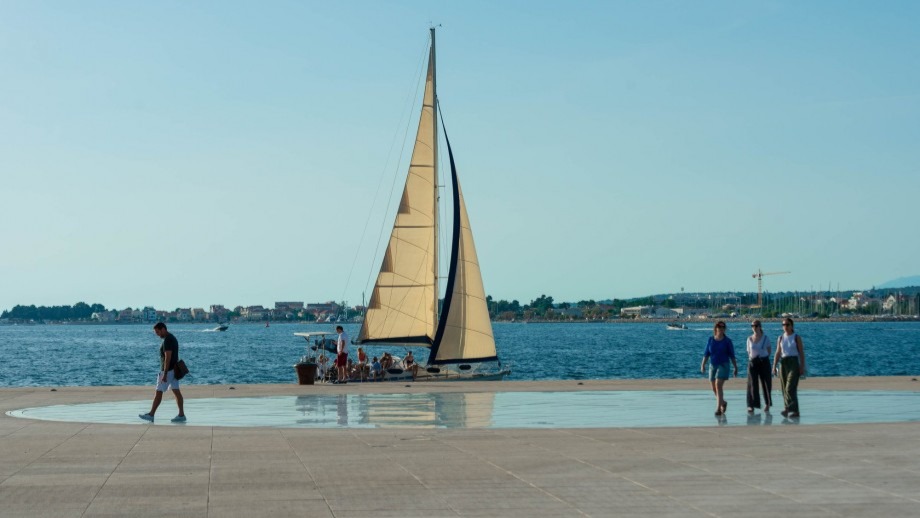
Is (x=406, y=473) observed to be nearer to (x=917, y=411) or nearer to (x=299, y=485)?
(x=299, y=485)

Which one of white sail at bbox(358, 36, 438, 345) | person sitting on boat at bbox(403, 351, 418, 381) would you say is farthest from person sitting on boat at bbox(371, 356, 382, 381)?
white sail at bbox(358, 36, 438, 345)

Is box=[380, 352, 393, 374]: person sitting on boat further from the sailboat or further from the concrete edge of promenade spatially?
the concrete edge of promenade

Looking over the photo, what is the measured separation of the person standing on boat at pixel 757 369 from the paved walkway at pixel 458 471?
9.69 ft

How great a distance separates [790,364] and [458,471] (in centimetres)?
886

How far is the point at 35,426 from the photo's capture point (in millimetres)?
18297

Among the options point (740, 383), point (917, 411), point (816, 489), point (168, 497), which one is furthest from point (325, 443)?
point (740, 383)

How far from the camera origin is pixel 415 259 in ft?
137

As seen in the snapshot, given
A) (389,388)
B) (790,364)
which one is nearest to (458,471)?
(790,364)

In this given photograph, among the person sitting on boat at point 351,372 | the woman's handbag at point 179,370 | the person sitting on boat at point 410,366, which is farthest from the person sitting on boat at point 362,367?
the woman's handbag at point 179,370

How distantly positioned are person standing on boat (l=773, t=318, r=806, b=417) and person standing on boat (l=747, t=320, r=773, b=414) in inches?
15.7

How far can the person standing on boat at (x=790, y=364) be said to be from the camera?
19.4 metres

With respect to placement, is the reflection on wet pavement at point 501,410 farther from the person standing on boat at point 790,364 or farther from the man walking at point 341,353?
the man walking at point 341,353

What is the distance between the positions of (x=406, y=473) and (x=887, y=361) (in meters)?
82.9

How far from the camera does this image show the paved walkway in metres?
10.8
